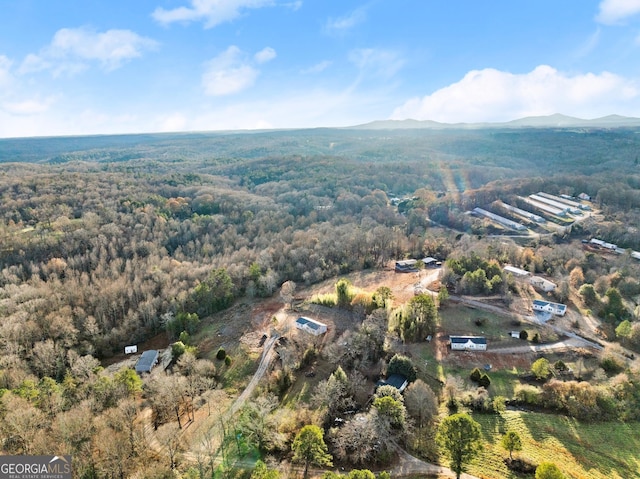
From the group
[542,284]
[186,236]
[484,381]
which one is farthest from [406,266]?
[186,236]

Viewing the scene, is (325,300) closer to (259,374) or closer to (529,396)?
(259,374)

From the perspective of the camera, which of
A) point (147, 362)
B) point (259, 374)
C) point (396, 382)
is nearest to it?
point (396, 382)

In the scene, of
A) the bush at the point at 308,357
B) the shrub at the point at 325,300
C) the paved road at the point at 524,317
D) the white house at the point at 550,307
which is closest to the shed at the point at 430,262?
the paved road at the point at 524,317

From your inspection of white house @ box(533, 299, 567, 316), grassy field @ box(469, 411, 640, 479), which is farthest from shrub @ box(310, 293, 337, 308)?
white house @ box(533, 299, 567, 316)

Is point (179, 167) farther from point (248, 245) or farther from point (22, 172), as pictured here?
point (248, 245)

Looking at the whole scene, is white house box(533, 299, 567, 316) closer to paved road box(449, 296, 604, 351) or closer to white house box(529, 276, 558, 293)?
paved road box(449, 296, 604, 351)

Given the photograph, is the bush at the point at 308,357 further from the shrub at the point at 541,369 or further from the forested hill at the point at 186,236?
the shrub at the point at 541,369

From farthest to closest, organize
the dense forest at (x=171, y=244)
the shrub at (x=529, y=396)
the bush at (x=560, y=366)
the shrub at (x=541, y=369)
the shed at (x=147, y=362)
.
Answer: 1. the dense forest at (x=171, y=244)
2. the shed at (x=147, y=362)
3. the bush at (x=560, y=366)
4. the shrub at (x=541, y=369)
5. the shrub at (x=529, y=396)
